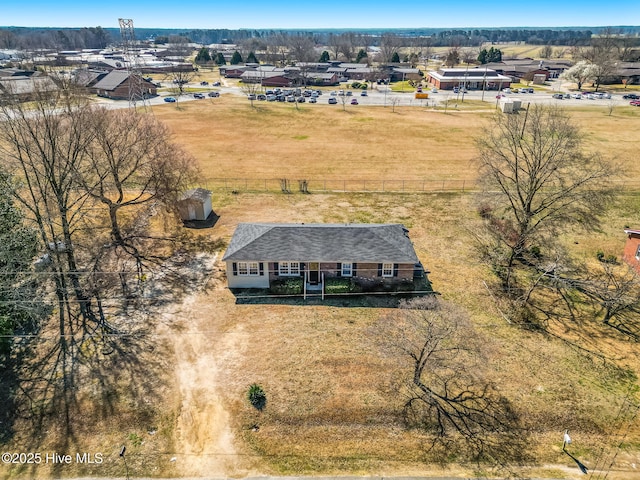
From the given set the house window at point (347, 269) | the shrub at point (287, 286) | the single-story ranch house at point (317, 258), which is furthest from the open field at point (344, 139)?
the shrub at point (287, 286)

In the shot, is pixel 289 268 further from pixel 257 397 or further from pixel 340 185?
pixel 340 185

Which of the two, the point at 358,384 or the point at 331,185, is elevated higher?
the point at 331,185

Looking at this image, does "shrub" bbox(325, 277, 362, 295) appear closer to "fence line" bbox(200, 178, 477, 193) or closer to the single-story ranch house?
the single-story ranch house

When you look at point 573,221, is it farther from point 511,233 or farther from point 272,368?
point 272,368

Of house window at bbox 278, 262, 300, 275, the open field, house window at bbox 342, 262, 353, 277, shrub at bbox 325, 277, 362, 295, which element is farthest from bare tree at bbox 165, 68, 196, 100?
shrub at bbox 325, 277, 362, 295

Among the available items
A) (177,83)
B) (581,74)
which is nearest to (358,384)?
(177,83)

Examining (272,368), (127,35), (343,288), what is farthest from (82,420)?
(127,35)

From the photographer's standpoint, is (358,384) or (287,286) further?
(287,286)
